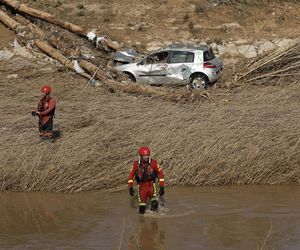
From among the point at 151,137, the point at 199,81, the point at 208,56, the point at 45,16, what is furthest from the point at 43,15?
the point at 151,137

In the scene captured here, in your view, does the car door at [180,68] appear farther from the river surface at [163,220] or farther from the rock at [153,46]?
the river surface at [163,220]

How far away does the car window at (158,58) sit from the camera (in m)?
23.4

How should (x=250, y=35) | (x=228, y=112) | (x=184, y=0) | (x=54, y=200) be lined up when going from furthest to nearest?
(x=184, y=0)
(x=250, y=35)
(x=228, y=112)
(x=54, y=200)

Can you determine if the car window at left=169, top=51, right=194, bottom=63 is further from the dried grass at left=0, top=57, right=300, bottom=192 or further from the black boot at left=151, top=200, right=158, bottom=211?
the black boot at left=151, top=200, right=158, bottom=211

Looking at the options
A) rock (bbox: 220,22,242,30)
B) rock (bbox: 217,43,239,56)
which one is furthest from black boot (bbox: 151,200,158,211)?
rock (bbox: 220,22,242,30)

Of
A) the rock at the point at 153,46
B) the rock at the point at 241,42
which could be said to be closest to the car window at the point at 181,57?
the rock at the point at 153,46

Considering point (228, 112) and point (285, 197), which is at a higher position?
point (228, 112)

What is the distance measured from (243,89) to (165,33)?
752 cm

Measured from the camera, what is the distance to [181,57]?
23.2 m

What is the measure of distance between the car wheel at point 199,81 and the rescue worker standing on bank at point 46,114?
8.10m

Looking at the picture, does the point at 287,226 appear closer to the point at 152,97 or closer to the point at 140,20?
the point at 152,97

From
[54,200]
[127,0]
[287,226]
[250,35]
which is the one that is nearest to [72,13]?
[127,0]

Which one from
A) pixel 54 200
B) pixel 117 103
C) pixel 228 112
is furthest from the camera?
pixel 117 103

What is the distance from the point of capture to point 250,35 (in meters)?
27.3
